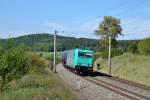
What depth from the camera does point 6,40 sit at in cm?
3250

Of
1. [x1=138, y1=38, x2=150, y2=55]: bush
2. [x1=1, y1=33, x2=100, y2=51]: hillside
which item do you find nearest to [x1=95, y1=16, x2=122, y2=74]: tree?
[x1=138, y1=38, x2=150, y2=55]: bush

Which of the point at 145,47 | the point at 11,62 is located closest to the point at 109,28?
the point at 145,47

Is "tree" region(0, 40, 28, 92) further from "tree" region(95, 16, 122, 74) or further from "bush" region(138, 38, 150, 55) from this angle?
"bush" region(138, 38, 150, 55)

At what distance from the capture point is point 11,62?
31.1m

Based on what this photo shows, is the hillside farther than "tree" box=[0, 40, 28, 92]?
Yes

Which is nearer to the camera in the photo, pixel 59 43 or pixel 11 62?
pixel 11 62

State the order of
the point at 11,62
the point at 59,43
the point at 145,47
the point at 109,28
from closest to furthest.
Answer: the point at 11,62 < the point at 109,28 < the point at 145,47 < the point at 59,43

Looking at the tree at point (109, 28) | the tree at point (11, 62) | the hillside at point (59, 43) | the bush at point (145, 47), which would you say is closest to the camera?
the tree at point (11, 62)

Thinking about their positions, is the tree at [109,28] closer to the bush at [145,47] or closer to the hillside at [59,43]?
the bush at [145,47]

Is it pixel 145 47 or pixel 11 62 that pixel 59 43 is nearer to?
pixel 145 47

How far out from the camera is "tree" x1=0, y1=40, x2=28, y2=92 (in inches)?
1205

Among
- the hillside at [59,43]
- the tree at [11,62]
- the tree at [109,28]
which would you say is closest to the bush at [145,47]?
the tree at [109,28]

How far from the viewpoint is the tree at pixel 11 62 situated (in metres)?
30.6

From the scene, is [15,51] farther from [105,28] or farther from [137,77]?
[105,28]
